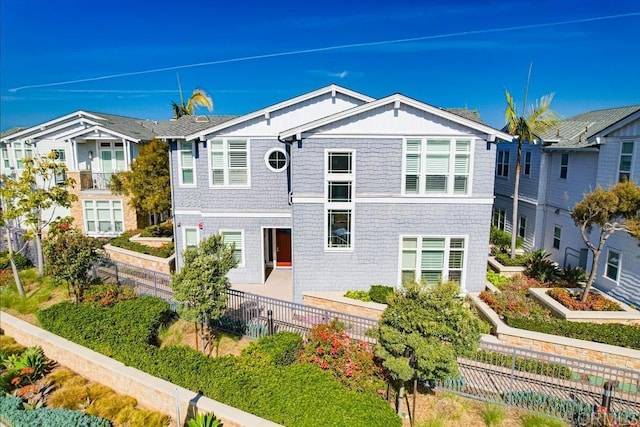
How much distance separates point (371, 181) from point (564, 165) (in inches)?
409

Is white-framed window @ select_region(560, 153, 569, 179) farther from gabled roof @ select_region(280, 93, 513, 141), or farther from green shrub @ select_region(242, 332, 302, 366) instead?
green shrub @ select_region(242, 332, 302, 366)

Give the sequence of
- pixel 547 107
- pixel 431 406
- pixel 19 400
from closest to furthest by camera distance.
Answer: pixel 431 406
pixel 19 400
pixel 547 107

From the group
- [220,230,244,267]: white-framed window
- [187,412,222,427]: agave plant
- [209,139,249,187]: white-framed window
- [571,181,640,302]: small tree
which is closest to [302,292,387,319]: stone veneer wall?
[220,230,244,267]: white-framed window

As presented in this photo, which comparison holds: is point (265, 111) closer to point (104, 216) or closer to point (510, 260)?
point (510, 260)

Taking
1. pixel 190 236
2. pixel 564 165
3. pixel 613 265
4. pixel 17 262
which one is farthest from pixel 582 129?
pixel 17 262

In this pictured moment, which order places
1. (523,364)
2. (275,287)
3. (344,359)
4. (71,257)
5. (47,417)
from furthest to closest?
(275,287) < (71,257) < (523,364) < (344,359) < (47,417)

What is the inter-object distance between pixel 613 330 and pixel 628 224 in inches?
122

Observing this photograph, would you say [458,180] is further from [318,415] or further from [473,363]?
[318,415]

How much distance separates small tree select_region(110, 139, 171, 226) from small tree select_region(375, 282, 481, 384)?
1388 cm

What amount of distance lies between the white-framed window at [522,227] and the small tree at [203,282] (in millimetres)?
16342

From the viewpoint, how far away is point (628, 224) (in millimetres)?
10875

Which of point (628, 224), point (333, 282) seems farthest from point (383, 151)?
point (628, 224)

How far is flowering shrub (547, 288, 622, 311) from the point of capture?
11.5 meters

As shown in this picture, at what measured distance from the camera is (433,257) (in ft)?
43.7
